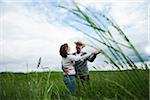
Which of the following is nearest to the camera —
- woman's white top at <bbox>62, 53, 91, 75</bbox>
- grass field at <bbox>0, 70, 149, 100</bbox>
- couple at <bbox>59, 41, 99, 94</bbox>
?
grass field at <bbox>0, 70, 149, 100</bbox>

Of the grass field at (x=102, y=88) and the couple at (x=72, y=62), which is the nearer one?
the grass field at (x=102, y=88)

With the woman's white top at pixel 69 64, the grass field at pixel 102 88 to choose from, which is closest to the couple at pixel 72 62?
the woman's white top at pixel 69 64

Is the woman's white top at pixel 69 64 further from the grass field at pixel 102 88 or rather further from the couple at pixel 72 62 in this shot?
the grass field at pixel 102 88

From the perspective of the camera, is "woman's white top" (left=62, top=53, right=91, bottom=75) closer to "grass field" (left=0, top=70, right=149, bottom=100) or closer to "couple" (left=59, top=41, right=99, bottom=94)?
"couple" (left=59, top=41, right=99, bottom=94)

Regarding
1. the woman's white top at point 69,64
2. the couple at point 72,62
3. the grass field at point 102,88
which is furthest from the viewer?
the woman's white top at point 69,64

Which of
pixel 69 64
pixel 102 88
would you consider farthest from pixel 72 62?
pixel 102 88

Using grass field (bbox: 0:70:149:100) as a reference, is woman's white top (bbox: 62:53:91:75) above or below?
above

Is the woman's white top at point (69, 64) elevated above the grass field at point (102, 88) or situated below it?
above

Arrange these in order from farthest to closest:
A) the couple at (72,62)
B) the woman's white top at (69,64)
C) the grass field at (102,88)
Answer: the woman's white top at (69,64) < the couple at (72,62) < the grass field at (102,88)

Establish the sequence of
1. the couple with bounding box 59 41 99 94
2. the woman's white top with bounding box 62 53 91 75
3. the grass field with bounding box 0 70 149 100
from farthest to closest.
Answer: the woman's white top with bounding box 62 53 91 75
the couple with bounding box 59 41 99 94
the grass field with bounding box 0 70 149 100

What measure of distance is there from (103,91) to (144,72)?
3.04ft

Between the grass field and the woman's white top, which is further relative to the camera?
the woman's white top

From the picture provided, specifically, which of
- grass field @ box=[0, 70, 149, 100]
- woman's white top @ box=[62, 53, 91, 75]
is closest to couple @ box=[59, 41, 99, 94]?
woman's white top @ box=[62, 53, 91, 75]

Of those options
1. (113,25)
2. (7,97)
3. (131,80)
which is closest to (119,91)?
(131,80)
